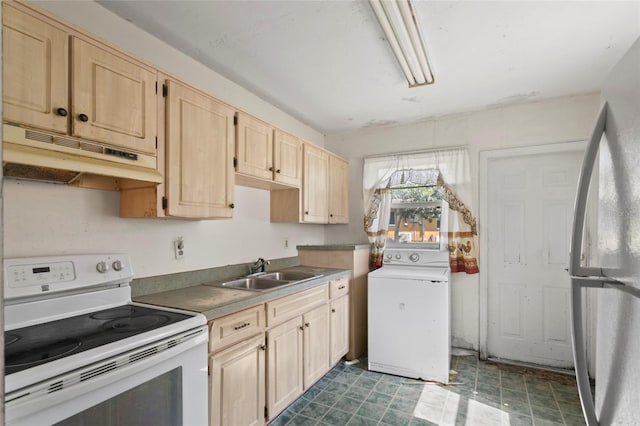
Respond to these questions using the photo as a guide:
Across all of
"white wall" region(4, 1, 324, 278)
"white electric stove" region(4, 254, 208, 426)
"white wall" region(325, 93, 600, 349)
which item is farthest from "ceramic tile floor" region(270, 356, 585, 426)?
"white wall" region(4, 1, 324, 278)

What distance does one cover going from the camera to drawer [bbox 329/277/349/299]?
2.87m

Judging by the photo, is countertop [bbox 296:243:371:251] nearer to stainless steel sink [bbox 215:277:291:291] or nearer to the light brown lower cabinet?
the light brown lower cabinet

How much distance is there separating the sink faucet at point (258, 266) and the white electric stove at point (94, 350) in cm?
109

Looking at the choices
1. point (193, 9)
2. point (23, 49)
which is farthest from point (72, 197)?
point (193, 9)

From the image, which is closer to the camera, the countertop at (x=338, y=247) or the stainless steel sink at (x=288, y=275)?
the stainless steel sink at (x=288, y=275)

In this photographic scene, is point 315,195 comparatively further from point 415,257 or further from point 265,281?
point 415,257

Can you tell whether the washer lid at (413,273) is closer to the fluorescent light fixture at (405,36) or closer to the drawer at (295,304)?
the drawer at (295,304)

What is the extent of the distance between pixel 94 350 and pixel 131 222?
943mm

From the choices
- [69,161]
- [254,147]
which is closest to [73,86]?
[69,161]

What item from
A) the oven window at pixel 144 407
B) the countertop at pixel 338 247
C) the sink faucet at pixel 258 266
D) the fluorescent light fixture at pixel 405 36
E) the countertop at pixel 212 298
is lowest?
the oven window at pixel 144 407

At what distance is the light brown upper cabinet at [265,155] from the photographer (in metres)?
2.27

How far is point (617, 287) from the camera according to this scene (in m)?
0.74

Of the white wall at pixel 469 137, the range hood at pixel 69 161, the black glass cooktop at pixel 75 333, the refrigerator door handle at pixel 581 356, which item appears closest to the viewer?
the refrigerator door handle at pixel 581 356

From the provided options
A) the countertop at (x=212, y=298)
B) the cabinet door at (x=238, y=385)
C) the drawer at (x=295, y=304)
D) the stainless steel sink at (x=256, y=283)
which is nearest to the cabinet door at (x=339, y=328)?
the drawer at (x=295, y=304)
